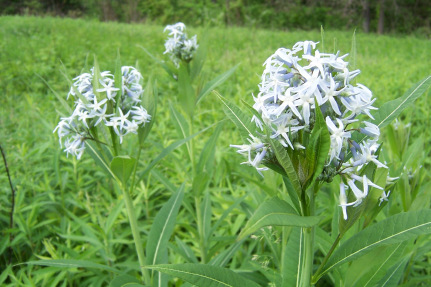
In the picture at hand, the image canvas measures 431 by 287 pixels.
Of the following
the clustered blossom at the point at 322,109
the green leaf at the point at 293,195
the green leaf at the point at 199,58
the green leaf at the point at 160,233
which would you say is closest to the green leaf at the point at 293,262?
the green leaf at the point at 293,195

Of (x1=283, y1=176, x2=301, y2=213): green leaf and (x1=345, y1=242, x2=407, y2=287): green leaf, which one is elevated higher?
(x1=283, y1=176, x2=301, y2=213): green leaf

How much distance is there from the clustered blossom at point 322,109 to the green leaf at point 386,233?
4.7 inches

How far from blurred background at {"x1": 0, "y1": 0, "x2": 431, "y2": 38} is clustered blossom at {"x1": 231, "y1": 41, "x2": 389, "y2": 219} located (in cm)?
1846

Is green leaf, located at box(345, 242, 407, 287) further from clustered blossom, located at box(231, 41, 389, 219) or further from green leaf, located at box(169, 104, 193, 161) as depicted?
green leaf, located at box(169, 104, 193, 161)

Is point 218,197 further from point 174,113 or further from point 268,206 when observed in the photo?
point 268,206

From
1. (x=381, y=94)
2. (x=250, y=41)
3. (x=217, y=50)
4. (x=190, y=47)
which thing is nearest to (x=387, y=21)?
(x=250, y=41)

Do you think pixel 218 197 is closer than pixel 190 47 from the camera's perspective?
No

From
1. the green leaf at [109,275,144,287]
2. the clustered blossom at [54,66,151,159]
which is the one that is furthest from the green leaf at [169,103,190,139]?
the green leaf at [109,275,144,287]

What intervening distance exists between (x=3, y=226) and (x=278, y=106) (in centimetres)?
236

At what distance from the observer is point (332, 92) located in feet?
2.84

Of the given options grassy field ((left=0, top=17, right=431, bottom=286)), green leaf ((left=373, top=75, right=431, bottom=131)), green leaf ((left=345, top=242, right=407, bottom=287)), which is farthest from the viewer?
grassy field ((left=0, top=17, right=431, bottom=286))

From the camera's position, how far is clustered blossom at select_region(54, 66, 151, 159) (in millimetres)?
1383

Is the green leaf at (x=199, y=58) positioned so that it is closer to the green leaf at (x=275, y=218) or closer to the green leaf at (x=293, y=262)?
the green leaf at (x=293, y=262)

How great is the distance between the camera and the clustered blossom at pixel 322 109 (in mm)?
870
